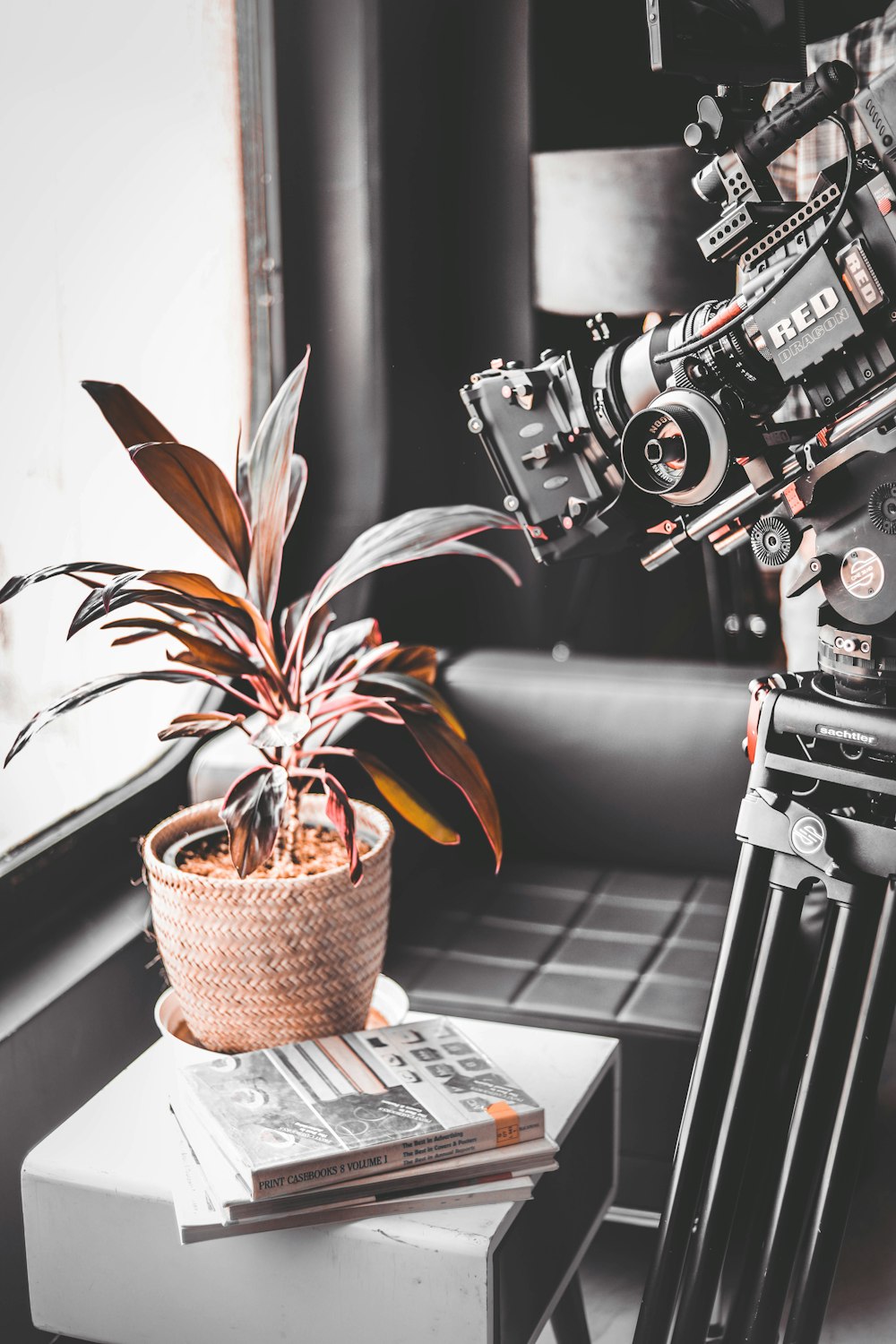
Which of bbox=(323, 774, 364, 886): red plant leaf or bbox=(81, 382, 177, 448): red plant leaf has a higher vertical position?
bbox=(81, 382, 177, 448): red plant leaf

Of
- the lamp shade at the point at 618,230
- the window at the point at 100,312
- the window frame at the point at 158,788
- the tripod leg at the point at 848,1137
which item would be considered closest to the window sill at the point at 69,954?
the window frame at the point at 158,788

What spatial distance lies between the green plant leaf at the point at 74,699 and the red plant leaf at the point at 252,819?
0.16m

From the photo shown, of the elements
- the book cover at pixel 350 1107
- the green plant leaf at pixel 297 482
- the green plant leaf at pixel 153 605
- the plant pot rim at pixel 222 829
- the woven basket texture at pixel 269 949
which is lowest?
the book cover at pixel 350 1107

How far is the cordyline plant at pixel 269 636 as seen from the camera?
4.33 feet

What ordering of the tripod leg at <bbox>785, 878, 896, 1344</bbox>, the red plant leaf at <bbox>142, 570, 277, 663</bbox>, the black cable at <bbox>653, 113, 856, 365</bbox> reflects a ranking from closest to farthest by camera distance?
the black cable at <bbox>653, 113, 856, 365</bbox> → the tripod leg at <bbox>785, 878, 896, 1344</bbox> → the red plant leaf at <bbox>142, 570, 277, 663</bbox>

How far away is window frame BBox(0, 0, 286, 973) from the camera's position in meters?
1.75

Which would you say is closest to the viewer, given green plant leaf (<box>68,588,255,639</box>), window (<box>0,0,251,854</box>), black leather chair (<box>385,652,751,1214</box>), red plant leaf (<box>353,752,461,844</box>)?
green plant leaf (<box>68,588,255,639</box>)

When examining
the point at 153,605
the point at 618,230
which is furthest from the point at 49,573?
the point at 618,230

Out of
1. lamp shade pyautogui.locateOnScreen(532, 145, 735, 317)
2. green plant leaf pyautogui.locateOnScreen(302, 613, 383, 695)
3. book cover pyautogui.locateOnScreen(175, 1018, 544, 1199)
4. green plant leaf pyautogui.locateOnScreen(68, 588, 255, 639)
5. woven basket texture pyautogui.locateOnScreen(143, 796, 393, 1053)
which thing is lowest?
book cover pyautogui.locateOnScreen(175, 1018, 544, 1199)

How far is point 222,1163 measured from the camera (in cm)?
117

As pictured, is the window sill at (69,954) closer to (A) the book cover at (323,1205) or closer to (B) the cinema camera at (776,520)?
(A) the book cover at (323,1205)

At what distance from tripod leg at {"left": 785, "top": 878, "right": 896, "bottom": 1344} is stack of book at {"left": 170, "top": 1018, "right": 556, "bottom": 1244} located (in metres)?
0.24

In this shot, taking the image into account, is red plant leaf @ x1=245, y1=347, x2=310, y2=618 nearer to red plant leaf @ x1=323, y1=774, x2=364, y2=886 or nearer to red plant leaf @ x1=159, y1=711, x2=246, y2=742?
red plant leaf @ x1=159, y1=711, x2=246, y2=742

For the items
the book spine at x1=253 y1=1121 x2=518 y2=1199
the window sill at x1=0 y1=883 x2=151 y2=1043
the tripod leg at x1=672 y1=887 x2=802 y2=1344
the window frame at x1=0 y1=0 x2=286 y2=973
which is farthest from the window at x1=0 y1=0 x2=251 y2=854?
the tripod leg at x1=672 y1=887 x2=802 y2=1344
